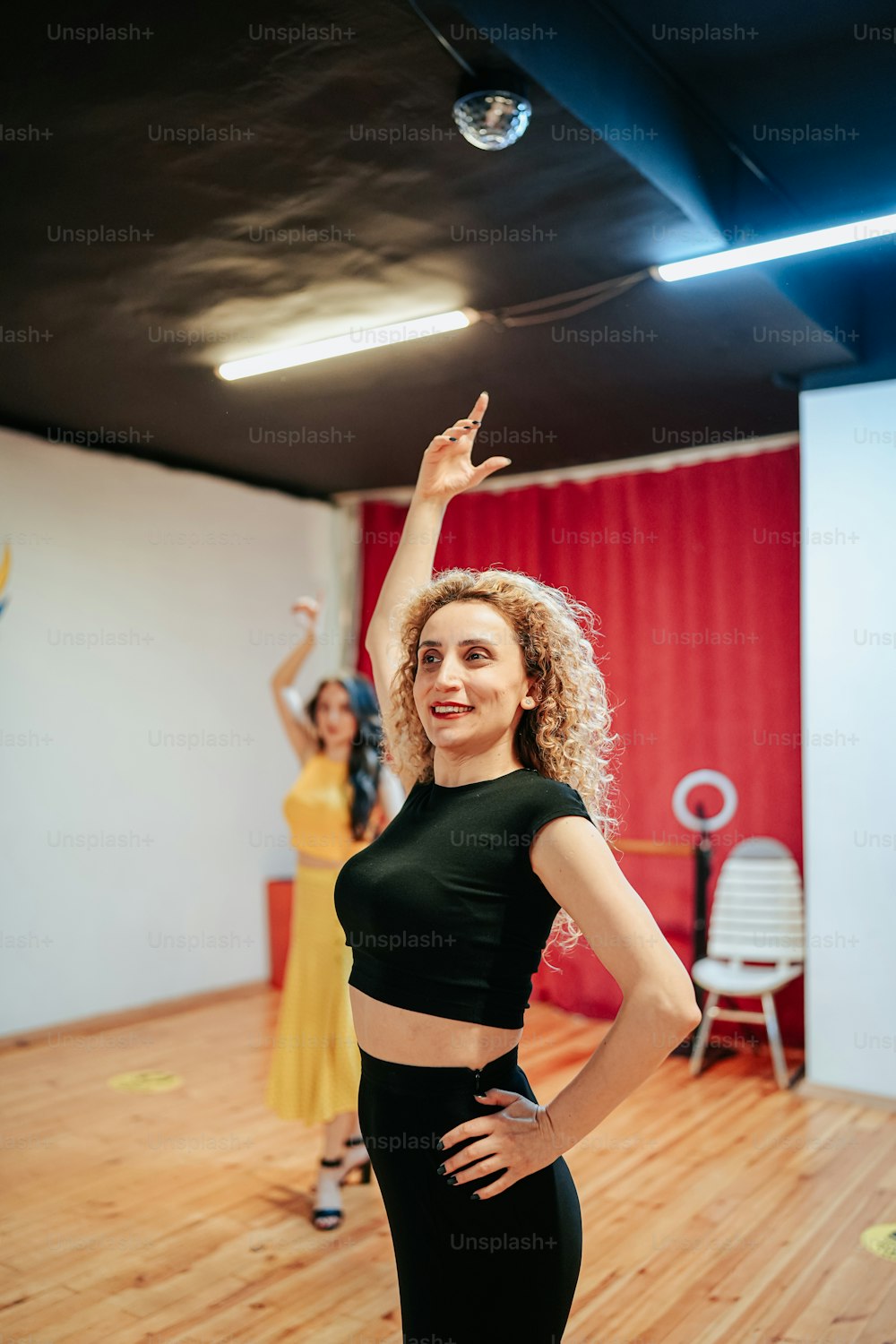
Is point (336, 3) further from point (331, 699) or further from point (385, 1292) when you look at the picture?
point (385, 1292)

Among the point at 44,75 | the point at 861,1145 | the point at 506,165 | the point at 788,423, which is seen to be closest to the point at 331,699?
the point at 506,165

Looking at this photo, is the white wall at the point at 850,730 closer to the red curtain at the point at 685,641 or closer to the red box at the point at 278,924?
the red curtain at the point at 685,641

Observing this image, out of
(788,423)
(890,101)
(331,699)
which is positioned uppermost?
(890,101)

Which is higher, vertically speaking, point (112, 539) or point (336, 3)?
point (336, 3)

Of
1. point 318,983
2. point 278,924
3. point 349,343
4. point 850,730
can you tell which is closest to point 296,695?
point 318,983

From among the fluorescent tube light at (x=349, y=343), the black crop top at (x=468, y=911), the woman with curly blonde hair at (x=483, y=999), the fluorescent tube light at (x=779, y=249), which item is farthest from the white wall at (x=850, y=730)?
the black crop top at (x=468, y=911)

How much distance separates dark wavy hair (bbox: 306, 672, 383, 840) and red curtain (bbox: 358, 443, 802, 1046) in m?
2.11

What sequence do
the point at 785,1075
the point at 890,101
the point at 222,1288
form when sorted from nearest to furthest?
1. the point at 222,1288
2. the point at 890,101
3. the point at 785,1075

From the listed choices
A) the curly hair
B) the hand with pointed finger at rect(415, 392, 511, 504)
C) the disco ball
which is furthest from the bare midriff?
the disco ball

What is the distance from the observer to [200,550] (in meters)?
5.73

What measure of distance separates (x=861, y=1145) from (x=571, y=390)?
297 centimetres

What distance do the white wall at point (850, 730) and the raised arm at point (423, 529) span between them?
270 cm

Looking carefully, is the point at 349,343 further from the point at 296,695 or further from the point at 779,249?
the point at 779,249

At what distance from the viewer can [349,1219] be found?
10.2ft
